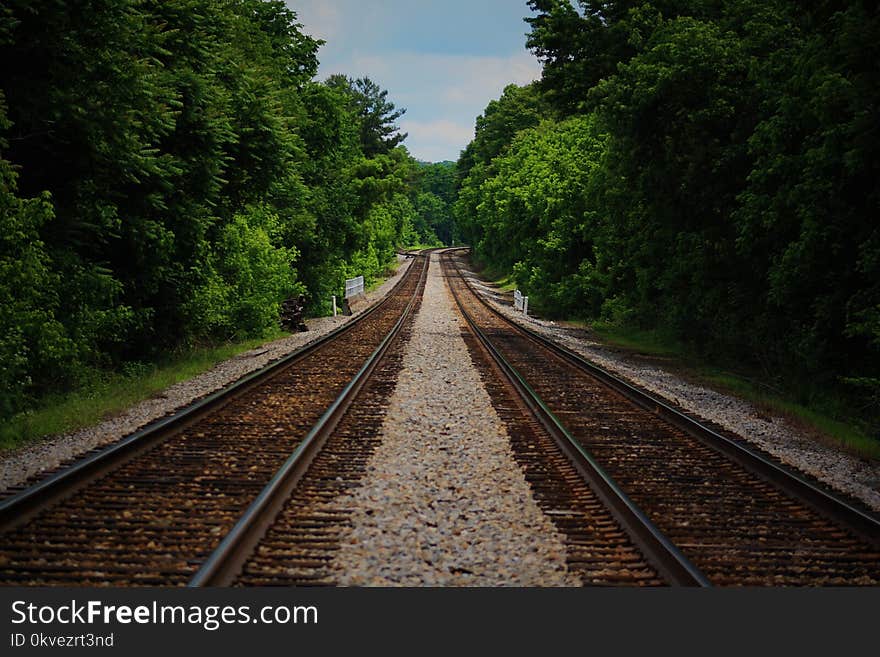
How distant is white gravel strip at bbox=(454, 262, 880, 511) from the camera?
756cm

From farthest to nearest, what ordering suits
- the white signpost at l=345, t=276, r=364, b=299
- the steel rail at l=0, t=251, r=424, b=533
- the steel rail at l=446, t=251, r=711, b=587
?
1. the white signpost at l=345, t=276, r=364, b=299
2. the steel rail at l=0, t=251, r=424, b=533
3. the steel rail at l=446, t=251, r=711, b=587

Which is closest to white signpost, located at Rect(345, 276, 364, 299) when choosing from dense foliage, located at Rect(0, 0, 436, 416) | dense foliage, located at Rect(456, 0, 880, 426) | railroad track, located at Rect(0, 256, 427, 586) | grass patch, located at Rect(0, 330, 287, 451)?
dense foliage, located at Rect(456, 0, 880, 426)

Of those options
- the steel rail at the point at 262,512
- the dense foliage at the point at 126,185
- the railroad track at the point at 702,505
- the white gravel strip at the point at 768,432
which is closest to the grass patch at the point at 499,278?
the dense foliage at the point at 126,185

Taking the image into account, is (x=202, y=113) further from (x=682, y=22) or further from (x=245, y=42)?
(x=682, y=22)

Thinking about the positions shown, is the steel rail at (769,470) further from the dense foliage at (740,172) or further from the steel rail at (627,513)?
the dense foliage at (740,172)

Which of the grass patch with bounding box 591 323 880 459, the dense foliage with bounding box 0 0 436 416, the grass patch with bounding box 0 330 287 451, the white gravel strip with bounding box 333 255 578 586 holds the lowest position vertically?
the grass patch with bounding box 0 330 287 451

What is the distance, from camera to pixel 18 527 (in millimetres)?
5309

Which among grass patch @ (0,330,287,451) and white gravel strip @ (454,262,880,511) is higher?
white gravel strip @ (454,262,880,511)

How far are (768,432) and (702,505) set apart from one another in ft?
13.4

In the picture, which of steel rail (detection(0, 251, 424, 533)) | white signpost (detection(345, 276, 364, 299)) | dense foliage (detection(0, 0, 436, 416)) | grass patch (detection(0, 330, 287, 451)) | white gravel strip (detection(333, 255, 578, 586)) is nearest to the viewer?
white gravel strip (detection(333, 255, 578, 586))

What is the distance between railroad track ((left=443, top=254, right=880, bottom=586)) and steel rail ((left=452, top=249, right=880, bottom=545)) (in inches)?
0.5

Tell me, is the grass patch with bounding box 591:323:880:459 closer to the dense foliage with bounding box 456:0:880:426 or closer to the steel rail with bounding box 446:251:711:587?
the dense foliage with bounding box 456:0:880:426

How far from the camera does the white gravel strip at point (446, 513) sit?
481 cm

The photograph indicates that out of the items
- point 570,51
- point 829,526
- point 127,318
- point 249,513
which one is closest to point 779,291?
point 829,526
